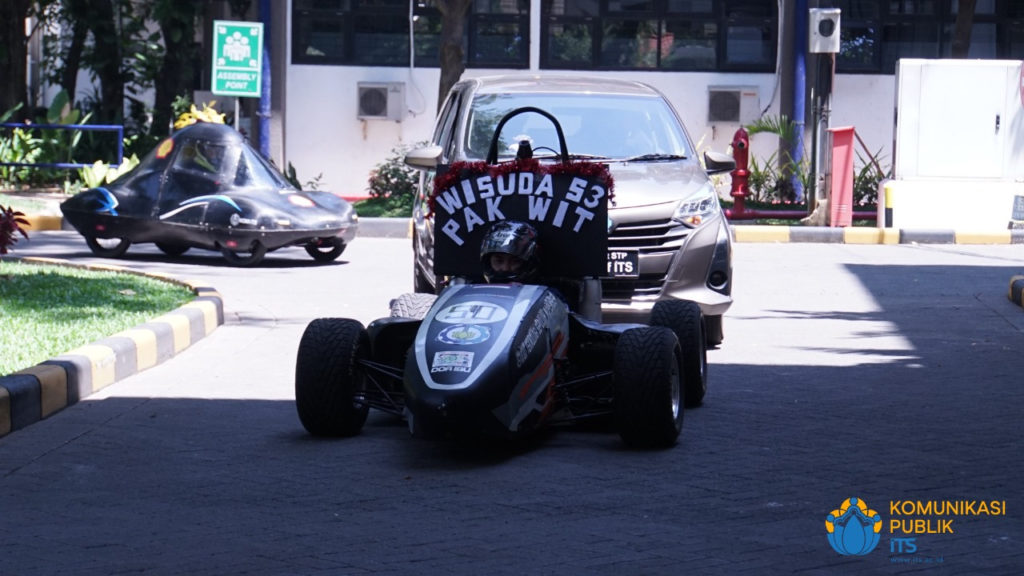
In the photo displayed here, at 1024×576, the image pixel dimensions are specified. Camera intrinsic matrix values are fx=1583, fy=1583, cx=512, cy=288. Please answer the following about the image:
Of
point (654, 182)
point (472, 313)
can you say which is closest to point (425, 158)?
point (654, 182)

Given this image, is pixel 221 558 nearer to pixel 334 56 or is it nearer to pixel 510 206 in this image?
pixel 510 206

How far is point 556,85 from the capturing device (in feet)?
35.8

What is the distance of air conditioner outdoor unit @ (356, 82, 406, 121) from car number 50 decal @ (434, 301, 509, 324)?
55.2 ft

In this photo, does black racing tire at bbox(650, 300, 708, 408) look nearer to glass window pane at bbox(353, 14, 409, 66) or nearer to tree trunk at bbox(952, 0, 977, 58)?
tree trunk at bbox(952, 0, 977, 58)

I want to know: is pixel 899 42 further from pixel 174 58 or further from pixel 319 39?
pixel 174 58

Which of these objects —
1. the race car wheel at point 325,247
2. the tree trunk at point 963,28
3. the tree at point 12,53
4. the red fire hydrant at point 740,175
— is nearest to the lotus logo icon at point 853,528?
the race car wheel at point 325,247

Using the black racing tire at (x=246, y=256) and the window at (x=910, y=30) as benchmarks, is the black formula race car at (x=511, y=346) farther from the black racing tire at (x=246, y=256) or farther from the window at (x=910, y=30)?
the window at (x=910, y=30)

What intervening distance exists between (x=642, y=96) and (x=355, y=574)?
21.3 ft

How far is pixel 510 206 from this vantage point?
7.59 meters

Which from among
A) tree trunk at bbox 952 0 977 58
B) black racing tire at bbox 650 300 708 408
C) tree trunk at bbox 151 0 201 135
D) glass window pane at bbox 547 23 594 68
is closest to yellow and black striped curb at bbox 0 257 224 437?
black racing tire at bbox 650 300 708 408

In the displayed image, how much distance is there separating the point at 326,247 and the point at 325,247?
8 centimetres

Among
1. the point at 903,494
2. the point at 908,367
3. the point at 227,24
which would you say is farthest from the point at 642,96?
the point at 227,24

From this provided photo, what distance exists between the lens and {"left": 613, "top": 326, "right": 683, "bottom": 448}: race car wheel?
6668 millimetres

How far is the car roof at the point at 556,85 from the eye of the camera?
1082 centimetres
